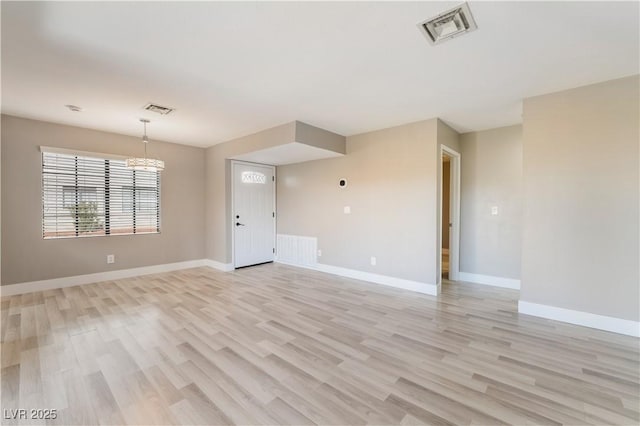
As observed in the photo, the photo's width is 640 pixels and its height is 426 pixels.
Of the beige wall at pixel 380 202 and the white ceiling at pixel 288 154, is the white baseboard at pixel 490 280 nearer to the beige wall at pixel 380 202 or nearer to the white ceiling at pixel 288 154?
the beige wall at pixel 380 202

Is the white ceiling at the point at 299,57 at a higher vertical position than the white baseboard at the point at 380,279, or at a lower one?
higher

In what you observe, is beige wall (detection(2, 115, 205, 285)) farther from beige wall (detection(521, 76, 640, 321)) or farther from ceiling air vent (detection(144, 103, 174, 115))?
beige wall (detection(521, 76, 640, 321))

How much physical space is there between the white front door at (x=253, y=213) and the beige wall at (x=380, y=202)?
745 millimetres

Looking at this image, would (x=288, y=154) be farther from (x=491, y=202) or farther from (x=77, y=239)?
(x=77, y=239)

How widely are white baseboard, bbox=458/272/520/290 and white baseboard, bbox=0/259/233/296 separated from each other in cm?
455

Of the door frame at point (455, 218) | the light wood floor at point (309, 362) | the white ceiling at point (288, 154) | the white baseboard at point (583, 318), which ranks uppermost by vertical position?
the white ceiling at point (288, 154)

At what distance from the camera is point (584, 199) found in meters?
2.91

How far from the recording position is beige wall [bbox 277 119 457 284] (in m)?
4.03

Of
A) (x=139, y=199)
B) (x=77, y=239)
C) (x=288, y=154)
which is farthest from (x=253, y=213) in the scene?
(x=77, y=239)

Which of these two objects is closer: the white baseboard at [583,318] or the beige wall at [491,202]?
the white baseboard at [583,318]

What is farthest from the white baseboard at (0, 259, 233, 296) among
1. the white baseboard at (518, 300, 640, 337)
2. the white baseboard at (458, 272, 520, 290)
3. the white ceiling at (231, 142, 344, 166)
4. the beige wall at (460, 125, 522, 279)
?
the white baseboard at (518, 300, 640, 337)

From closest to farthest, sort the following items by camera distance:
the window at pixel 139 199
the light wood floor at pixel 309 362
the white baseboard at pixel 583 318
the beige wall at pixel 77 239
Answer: the light wood floor at pixel 309 362 → the white baseboard at pixel 583 318 → the beige wall at pixel 77 239 → the window at pixel 139 199

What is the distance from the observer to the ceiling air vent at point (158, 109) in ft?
11.5

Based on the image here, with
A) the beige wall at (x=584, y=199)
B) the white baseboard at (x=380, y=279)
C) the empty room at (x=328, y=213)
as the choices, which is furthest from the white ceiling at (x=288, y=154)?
the beige wall at (x=584, y=199)
